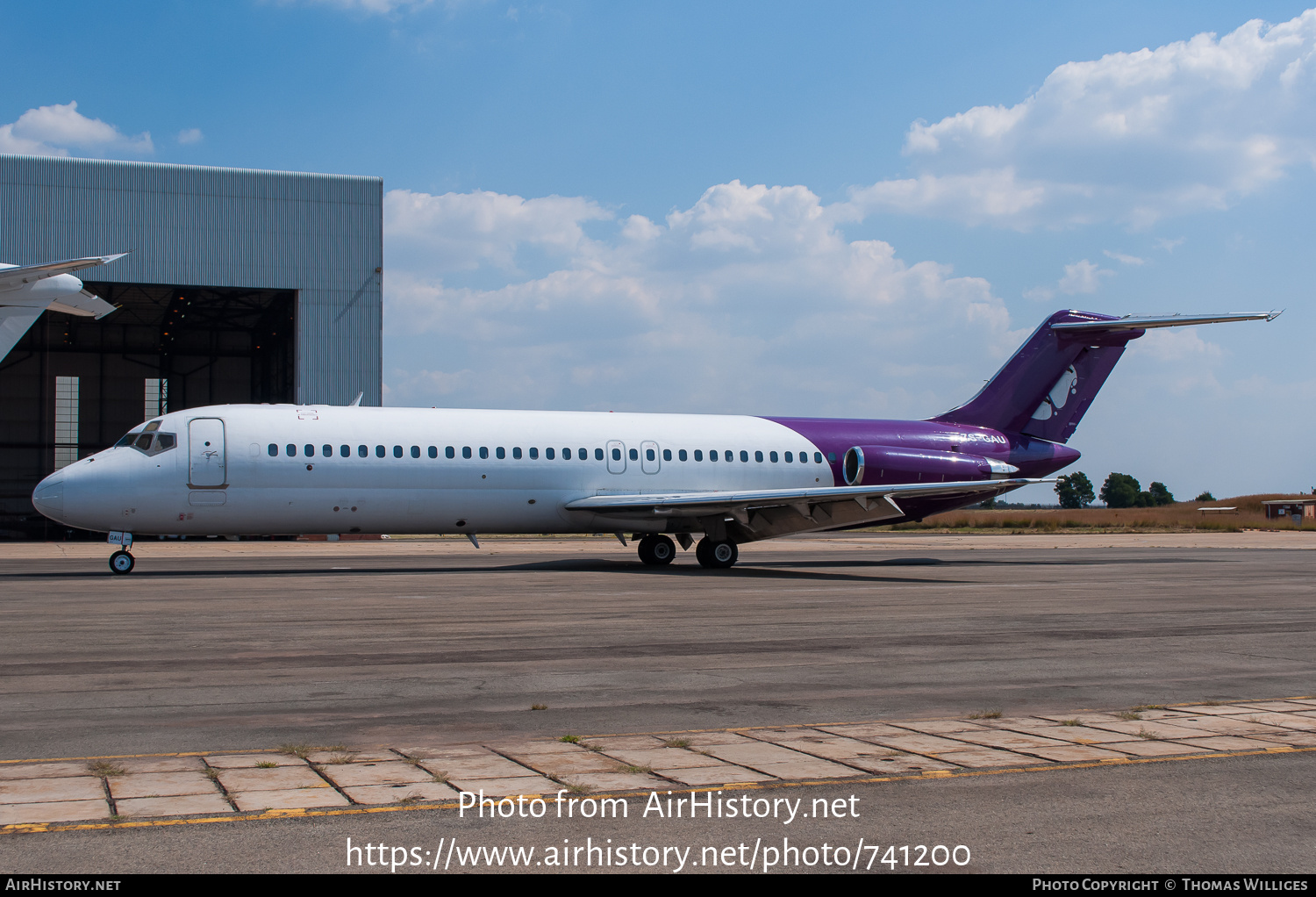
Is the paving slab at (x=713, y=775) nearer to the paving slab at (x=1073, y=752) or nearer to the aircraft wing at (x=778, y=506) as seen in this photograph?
the paving slab at (x=1073, y=752)

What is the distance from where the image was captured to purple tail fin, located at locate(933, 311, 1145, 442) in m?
31.8

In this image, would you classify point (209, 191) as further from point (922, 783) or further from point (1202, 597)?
point (922, 783)

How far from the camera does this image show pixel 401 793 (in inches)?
222

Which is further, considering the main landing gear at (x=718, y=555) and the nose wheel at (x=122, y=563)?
the main landing gear at (x=718, y=555)

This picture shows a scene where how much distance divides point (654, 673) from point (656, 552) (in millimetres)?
17313

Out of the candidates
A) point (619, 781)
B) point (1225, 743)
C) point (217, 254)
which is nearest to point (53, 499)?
→ point (619, 781)

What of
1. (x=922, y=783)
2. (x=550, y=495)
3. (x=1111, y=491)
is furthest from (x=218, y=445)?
(x=1111, y=491)

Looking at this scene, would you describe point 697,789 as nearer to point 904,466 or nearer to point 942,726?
point 942,726

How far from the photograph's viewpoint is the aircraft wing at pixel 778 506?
2488cm

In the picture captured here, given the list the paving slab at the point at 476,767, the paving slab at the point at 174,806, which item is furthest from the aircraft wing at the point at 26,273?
the paving slab at the point at 174,806

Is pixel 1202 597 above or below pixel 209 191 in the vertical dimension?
below

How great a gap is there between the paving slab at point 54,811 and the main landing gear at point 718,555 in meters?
21.1

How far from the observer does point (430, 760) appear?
6410 millimetres

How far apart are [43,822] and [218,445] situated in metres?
19.1
